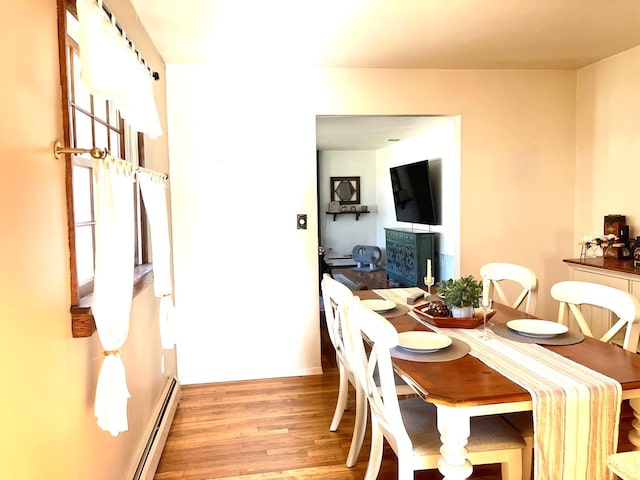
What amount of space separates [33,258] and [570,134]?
395 centimetres

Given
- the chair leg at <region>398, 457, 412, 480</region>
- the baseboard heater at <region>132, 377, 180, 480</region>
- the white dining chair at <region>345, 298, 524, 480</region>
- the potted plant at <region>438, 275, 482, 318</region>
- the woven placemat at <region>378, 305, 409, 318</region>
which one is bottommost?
the baseboard heater at <region>132, 377, 180, 480</region>

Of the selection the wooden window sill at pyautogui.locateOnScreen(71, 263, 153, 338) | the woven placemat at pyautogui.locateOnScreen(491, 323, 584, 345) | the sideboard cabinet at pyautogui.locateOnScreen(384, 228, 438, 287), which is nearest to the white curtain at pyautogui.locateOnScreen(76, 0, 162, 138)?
the wooden window sill at pyautogui.locateOnScreen(71, 263, 153, 338)

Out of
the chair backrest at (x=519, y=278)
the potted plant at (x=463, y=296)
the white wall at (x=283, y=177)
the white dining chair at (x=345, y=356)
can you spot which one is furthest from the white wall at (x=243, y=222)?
the potted plant at (x=463, y=296)

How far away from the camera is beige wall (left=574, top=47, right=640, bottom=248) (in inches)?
134

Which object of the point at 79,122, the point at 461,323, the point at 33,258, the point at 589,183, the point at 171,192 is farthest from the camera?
the point at 589,183

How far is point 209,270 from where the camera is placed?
11.7 ft

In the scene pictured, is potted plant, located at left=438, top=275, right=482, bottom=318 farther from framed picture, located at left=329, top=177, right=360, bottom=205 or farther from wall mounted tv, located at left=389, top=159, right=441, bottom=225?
framed picture, located at left=329, top=177, right=360, bottom=205

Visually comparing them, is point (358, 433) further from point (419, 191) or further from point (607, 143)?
point (419, 191)

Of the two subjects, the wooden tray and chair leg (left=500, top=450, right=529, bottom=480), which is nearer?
chair leg (left=500, top=450, right=529, bottom=480)

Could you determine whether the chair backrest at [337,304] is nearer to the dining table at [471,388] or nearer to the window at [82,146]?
the dining table at [471,388]

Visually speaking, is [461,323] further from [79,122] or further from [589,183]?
[589,183]

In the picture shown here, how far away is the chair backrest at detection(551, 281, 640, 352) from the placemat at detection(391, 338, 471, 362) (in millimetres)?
673

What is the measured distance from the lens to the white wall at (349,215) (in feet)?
29.4

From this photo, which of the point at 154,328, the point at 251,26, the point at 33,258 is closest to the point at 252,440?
the point at 154,328
